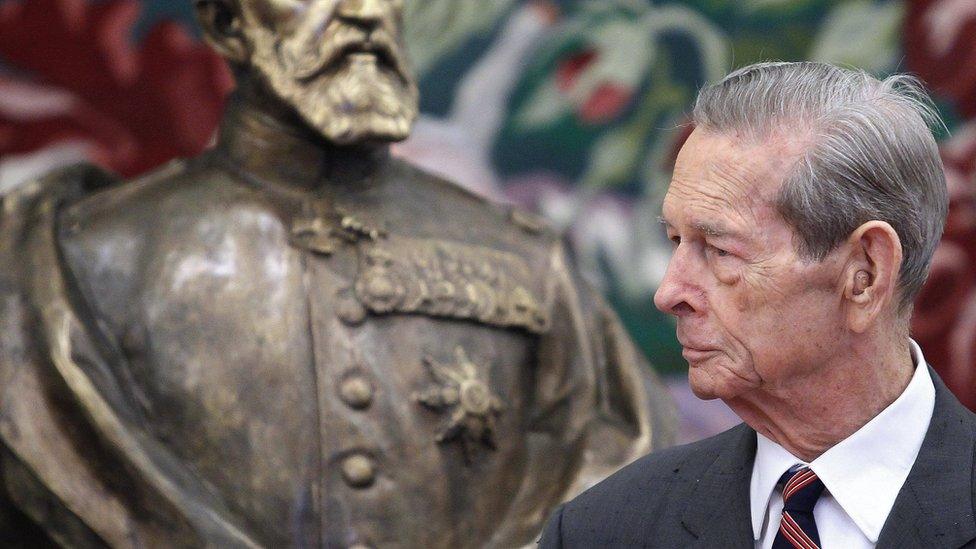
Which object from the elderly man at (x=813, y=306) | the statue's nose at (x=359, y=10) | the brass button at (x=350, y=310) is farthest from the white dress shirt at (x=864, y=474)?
the statue's nose at (x=359, y=10)

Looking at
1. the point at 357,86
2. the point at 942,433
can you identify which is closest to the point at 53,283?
the point at 357,86

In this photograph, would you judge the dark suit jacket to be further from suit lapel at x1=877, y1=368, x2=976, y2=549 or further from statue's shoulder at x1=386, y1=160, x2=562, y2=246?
statue's shoulder at x1=386, y1=160, x2=562, y2=246

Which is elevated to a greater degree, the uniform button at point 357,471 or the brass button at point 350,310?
the brass button at point 350,310

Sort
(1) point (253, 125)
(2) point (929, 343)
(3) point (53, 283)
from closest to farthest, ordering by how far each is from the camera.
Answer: (3) point (53, 283) < (1) point (253, 125) < (2) point (929, 343)

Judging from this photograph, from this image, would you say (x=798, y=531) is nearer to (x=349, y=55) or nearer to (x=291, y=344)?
(x=291, y=344)

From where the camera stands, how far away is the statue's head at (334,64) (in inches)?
116

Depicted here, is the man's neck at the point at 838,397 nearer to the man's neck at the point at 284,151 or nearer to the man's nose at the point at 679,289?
the man's nose at the point at 679,289

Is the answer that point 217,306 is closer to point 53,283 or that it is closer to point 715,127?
point 53,283

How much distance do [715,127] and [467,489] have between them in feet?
4.33

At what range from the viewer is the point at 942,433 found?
174 cm

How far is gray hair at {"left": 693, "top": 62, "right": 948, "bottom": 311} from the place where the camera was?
173 centimetres

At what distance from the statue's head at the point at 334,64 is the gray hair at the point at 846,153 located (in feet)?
4.00

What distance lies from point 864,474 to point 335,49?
145 cm

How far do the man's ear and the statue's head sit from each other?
1.30 meters
